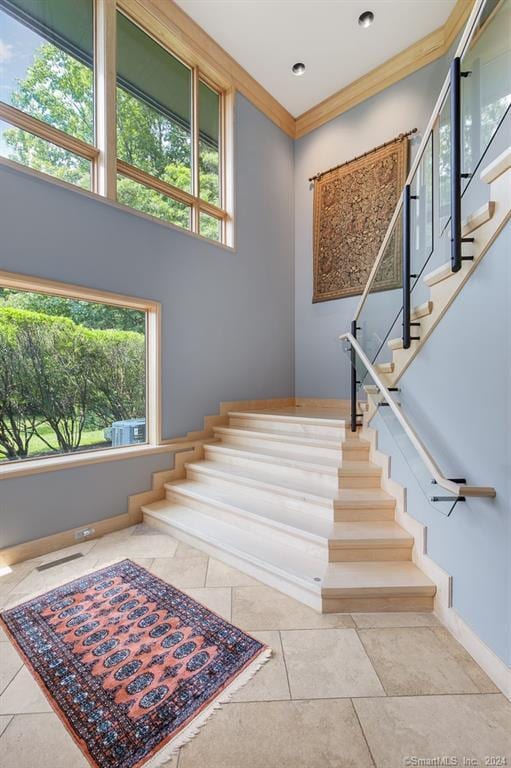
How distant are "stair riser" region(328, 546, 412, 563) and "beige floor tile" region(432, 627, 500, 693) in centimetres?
46

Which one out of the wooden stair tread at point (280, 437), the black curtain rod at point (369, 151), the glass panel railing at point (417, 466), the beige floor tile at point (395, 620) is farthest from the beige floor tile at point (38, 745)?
the black curtain rod at point (369, 151)

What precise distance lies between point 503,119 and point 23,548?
417 cm

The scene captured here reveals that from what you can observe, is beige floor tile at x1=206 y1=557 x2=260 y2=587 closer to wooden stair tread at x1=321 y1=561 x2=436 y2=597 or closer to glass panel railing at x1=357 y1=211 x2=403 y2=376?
wooden stair tread at x1=321 y1=561 x2=436 y2=597

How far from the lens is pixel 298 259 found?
565 cm

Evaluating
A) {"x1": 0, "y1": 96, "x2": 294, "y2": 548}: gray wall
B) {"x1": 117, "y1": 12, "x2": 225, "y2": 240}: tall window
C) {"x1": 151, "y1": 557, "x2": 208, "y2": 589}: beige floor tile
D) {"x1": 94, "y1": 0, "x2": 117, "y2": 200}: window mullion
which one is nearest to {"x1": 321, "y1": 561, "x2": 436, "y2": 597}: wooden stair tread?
{"x1": 151, "y1": 557, "x2": 208, "y2": 589}: beige floor tile

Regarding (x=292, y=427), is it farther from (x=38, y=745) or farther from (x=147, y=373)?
(x=38, y=745)

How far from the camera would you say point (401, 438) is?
240 centimetres

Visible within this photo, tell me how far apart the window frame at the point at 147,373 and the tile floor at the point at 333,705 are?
1.07m

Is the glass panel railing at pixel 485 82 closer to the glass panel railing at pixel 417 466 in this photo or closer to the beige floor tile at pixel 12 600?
the glass panel railing at pixel 417 466

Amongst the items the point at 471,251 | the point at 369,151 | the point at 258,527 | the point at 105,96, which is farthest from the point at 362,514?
the point at 369,151

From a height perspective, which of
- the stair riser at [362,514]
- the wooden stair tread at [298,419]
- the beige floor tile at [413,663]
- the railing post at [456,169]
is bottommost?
the beige floor tile at [413,663]

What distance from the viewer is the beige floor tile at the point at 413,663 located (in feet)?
5.00

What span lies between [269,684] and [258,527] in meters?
1.18

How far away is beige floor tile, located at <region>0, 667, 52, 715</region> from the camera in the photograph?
4.71 ft
